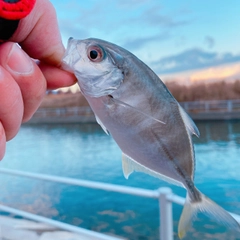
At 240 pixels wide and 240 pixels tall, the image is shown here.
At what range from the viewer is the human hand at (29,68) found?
590 millimetres

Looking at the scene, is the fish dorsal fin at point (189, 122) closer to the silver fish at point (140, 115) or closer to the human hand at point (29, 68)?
the silver fish at point (140, 115)

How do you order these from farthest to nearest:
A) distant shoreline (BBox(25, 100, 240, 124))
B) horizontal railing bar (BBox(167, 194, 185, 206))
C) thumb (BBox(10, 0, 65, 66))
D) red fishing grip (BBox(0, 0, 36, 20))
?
distant shoreline (BBox(25, 100, 240, 124)) < horizontal railing bar (BBox(167, 194, 185, 206)) < thumb (BBox(10, 0, 65, 66)) < red fishing grip (BBox(0, 0, 36, 20))

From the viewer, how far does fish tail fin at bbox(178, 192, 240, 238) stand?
0.54m

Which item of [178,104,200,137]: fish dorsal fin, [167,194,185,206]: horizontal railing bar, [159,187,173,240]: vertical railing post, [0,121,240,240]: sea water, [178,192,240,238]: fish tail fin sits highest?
[178,104,200,137]: fish dorsal fin

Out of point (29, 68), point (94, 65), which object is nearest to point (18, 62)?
point (29, 68)

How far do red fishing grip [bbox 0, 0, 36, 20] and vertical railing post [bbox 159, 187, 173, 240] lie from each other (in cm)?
130

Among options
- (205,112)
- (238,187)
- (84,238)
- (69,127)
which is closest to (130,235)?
(84,238)

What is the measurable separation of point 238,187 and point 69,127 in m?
10.8

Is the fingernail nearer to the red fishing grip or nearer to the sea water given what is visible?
the red fishing grip

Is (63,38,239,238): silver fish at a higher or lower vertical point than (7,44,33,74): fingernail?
lower

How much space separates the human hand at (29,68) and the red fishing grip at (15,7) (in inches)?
3.4

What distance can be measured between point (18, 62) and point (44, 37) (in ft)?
0.36

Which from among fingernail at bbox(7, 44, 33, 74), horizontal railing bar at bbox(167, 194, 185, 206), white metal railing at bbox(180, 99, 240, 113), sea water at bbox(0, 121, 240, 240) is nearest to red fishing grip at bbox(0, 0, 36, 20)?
fingernail at bbox(7, 44, 33, 74)

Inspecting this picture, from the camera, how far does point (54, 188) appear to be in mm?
7402
